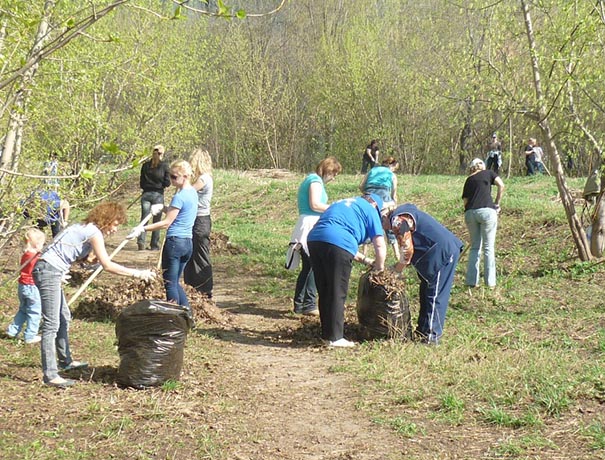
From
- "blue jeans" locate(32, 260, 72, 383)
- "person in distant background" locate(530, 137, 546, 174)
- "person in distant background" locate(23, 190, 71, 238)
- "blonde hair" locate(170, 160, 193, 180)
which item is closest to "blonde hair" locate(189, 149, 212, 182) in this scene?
"blonde hair" locate(170, 160, 193, 180)

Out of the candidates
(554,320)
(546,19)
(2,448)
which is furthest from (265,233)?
(2,448)

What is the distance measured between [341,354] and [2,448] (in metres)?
3.23

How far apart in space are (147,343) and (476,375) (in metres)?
2.65

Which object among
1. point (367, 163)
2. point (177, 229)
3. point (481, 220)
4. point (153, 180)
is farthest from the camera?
point (367, 163)

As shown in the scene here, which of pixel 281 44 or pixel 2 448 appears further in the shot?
pixel 281 44

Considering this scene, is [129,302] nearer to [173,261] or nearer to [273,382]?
[173,261]

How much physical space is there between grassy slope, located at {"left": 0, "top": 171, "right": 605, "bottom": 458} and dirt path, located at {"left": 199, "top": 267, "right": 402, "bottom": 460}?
18 cm

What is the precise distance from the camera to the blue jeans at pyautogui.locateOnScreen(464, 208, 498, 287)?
934 cm

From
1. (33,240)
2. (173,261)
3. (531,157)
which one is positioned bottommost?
(173,261)

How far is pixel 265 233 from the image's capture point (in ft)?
51.1

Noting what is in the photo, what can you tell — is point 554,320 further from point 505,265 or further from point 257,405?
point 257,405

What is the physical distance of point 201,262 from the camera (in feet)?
28.4

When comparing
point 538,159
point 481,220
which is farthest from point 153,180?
point 538,159

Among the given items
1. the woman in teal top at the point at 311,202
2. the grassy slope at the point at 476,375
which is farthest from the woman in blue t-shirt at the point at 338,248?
the woman in teal top at the point at 311,202
